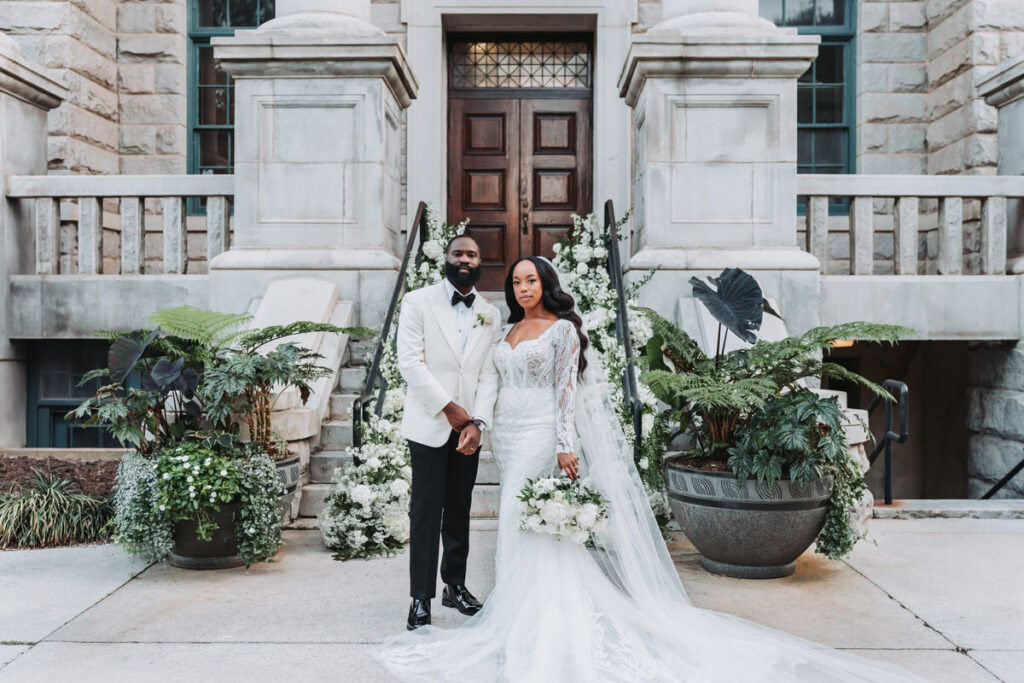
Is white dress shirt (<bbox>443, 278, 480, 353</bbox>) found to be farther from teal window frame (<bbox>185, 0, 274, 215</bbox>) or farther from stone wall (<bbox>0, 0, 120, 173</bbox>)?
teal window frame (<bbox>185, 0, 274, 215</bbox>)

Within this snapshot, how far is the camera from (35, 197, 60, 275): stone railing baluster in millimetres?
8891

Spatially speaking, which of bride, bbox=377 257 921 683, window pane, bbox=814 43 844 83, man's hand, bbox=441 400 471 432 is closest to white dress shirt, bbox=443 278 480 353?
bride, bbox=377 257 921 683

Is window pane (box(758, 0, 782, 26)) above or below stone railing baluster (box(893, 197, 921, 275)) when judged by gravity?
above

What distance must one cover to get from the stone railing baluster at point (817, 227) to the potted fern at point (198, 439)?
190 inches

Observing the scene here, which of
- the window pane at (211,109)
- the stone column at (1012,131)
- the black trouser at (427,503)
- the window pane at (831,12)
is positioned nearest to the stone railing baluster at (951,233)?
the stone column at (1012,131)

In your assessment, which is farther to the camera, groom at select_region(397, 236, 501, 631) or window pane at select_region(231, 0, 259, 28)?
window pane at select_region(231, 0, 259, 28)

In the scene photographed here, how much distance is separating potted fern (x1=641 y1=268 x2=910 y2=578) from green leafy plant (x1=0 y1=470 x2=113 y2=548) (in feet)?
13.0

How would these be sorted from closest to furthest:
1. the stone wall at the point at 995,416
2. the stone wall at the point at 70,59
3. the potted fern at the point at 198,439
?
the potted fern at the point at 198,439
the stone wall at the point at 995,416
the stone wall at the point at 70,59

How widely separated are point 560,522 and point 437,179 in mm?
7478

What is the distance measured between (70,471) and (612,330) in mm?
4442

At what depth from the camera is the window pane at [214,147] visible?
1178cm

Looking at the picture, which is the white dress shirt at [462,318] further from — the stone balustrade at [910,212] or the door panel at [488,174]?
the door panel at [488,174]

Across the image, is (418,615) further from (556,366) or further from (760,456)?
(760,456)

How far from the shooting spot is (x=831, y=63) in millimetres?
11672
